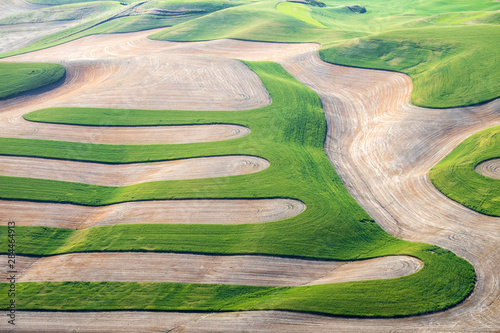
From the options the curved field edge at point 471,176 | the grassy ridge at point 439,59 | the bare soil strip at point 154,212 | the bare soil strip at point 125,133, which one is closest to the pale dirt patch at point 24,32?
the bare soil strip at point 125,133

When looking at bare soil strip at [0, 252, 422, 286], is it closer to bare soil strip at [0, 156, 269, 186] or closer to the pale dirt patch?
bare soil strip at [0, 156, 269, 186]

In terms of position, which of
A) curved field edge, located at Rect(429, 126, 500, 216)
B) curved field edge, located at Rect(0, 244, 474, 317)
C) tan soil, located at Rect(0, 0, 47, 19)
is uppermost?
tan soil, located at Rect(0, 0, 47, 19)

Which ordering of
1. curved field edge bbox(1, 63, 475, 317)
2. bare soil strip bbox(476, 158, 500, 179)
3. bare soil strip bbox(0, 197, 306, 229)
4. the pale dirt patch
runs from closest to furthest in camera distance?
1. curved field edge bbox(1, 63, 475, 317)
2. bare soil strip bbox(0, 197, 306, 229)
3. bare soil strip bbox(476, 158, 500, 179)
4. the pale dirt patch

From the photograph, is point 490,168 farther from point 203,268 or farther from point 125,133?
point 125,133

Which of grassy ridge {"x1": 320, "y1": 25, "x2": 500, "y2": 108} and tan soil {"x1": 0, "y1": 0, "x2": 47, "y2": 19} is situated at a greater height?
tan soil {"x1": 0, "y1": 0, "x2": 47, "y2": 19}

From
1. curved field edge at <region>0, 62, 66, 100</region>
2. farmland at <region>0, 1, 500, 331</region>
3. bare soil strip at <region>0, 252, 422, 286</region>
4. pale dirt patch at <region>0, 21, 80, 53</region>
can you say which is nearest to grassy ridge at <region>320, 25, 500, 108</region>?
farmland at <region>0, 1, 500, 331</region>

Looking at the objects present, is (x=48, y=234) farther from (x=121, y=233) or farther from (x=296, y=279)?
(x=296, y=279)

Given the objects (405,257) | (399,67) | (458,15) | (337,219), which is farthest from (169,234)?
(458,15)

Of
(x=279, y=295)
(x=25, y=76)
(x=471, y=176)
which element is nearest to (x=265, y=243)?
(x=279, y=295)
